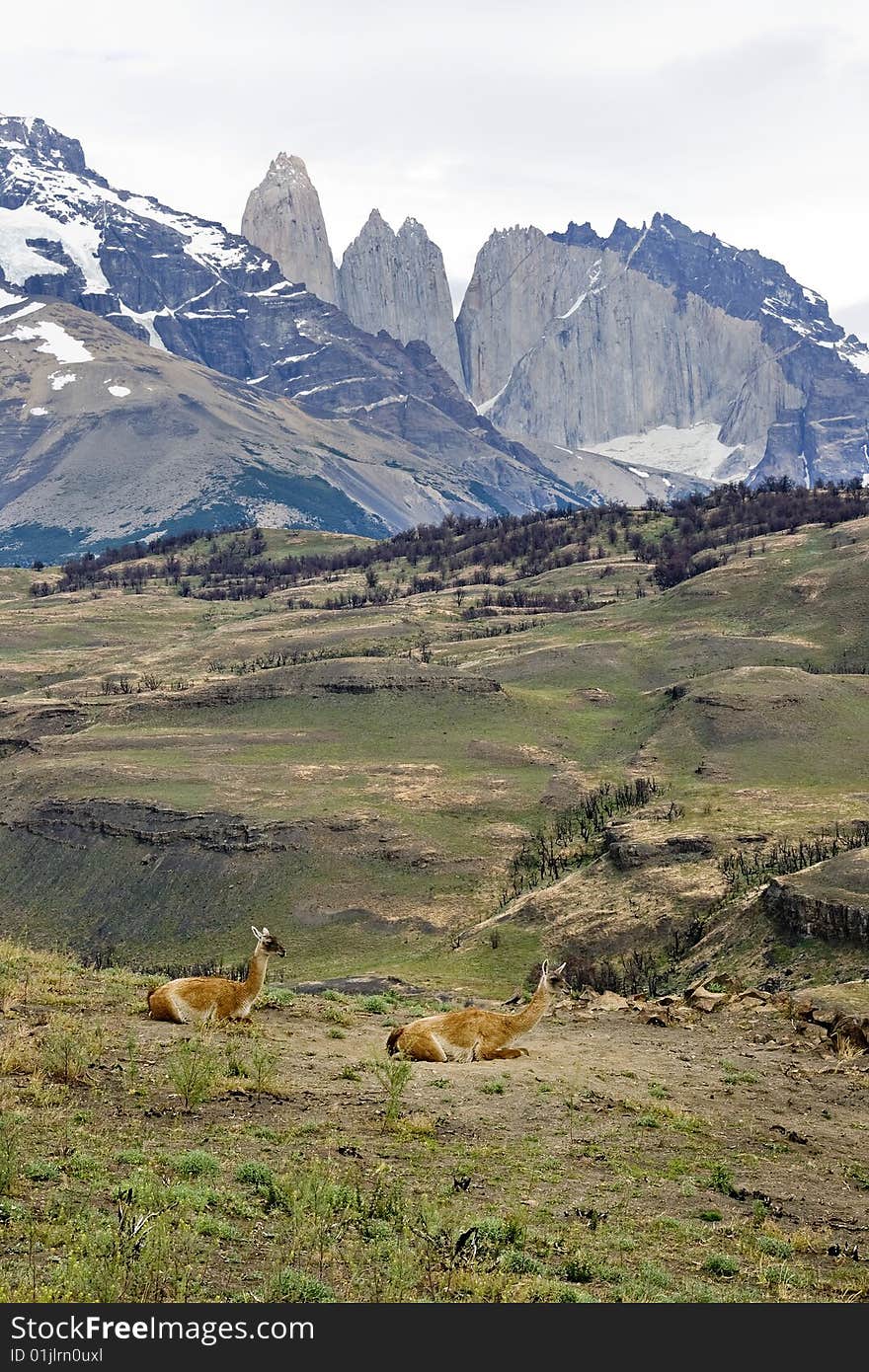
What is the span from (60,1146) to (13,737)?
5752 inches

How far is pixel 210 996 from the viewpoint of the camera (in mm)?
26641

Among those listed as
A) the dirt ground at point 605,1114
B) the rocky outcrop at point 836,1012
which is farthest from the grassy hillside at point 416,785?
the dirt ground at point 605,1114

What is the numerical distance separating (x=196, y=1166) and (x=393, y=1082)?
16.0 ft

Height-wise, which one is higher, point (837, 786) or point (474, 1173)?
point (474, 1173)

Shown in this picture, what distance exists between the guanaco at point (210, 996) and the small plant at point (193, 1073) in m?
3.03

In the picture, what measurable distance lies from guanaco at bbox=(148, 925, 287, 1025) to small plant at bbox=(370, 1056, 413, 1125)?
3222 millimetres

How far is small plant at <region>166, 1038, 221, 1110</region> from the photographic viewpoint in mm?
20406

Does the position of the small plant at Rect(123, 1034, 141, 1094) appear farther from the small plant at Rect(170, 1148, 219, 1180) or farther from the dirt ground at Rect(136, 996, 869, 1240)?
the small plant at Rect(170, 1148, 219, 1180)

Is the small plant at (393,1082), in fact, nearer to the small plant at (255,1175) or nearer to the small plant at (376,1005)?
the small plant at (255,1175)

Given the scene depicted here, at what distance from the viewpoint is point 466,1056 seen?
27.2 m

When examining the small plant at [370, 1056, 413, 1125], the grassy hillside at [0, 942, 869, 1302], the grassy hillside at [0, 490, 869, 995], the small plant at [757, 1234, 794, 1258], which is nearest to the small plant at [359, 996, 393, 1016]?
the grassy hillside at [0, 942, 869, 1302]

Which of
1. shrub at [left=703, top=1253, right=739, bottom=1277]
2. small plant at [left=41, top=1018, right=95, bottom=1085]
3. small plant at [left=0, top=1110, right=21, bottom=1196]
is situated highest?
small plant at [left=0, top=1110, right=21, bottom=1196]

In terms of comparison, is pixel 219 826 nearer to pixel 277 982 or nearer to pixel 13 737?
pixel 277 982

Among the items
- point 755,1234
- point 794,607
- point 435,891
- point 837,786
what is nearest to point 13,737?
point 435,891
